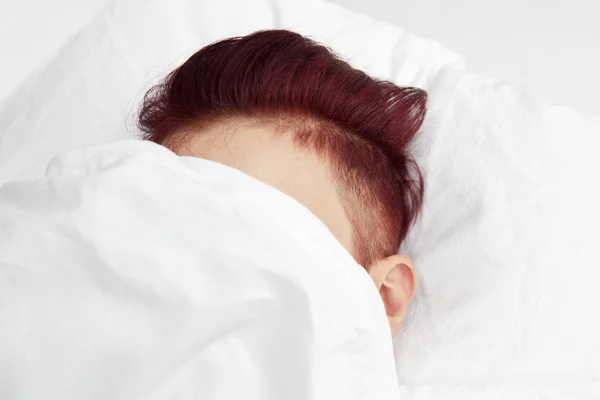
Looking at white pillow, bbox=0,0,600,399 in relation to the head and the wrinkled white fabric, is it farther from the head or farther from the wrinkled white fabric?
the wrinkled white fabric

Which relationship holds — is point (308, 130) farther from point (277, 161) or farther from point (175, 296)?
point (175, 296)

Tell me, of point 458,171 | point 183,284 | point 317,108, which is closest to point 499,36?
point 458,171

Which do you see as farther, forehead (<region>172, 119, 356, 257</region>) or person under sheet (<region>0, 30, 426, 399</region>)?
forehead (<region>172, 119, 356, 257</region>)

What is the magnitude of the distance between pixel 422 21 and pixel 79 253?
42.5 inches

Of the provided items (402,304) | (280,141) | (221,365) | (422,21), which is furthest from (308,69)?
(422,21)

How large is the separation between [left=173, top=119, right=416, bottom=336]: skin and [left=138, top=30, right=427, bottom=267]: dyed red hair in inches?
0.5

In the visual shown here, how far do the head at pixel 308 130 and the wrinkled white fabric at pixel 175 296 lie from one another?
0.35 ft

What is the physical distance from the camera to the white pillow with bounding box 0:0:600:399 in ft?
3.08

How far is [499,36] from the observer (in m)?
1.59

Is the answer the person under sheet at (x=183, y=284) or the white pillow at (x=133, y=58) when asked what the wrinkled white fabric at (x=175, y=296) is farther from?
the white pillow at (x=133, y=58)

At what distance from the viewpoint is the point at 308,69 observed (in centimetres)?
95

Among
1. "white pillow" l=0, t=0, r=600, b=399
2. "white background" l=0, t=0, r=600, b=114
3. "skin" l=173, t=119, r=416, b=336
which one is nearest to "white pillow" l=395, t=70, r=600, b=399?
"white pillow" l=0, t=0, r=600, b=399

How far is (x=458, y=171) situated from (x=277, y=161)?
0.92ft

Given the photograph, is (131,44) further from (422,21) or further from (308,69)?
(422,21)
